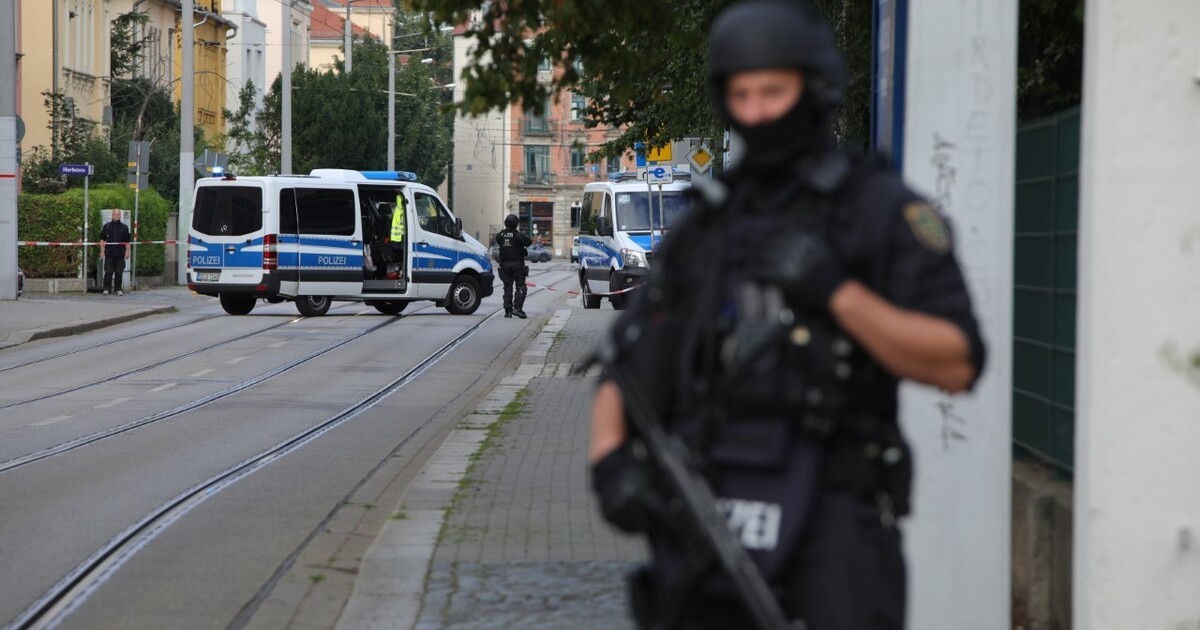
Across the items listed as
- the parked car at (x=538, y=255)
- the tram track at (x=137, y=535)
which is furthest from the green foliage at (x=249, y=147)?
the tram track at (x=137, y=535)

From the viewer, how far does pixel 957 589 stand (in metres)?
5.15

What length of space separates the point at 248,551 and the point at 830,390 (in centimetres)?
593

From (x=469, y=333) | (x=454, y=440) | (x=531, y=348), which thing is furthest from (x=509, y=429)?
(x=469, y=333)

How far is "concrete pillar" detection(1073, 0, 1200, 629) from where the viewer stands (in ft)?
16.9

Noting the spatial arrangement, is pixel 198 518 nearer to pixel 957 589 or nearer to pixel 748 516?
pixel 957 589

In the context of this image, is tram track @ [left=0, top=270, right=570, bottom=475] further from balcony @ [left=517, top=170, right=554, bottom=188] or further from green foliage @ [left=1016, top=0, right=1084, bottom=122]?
balcony @ [left=517, top=170, right=554, bottom=188]

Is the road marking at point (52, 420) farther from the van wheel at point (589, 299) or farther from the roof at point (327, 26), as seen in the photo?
the roof at point (327, 26)

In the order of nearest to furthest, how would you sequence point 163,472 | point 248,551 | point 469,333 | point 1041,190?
point 1041,190 < point 248,551 < point 163,472 < point 469,333

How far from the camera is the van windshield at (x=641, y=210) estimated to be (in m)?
32.2

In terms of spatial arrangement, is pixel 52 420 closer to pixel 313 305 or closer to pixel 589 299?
pixel 313 305

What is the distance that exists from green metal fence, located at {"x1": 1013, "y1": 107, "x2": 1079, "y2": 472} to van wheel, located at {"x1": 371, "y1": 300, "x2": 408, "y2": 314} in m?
25.4

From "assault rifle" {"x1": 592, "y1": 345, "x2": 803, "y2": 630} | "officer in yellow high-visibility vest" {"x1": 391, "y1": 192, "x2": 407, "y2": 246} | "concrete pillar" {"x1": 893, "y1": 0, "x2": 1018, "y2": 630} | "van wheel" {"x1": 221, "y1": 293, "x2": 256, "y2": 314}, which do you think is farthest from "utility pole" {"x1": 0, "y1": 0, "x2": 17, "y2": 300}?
"assault rifle" {"x1": 592, "y1": 345, "x2": 803, "y2": 630}

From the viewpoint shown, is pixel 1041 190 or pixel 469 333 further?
pixel 469 333

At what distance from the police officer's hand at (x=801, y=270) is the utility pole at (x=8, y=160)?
1180 inches
